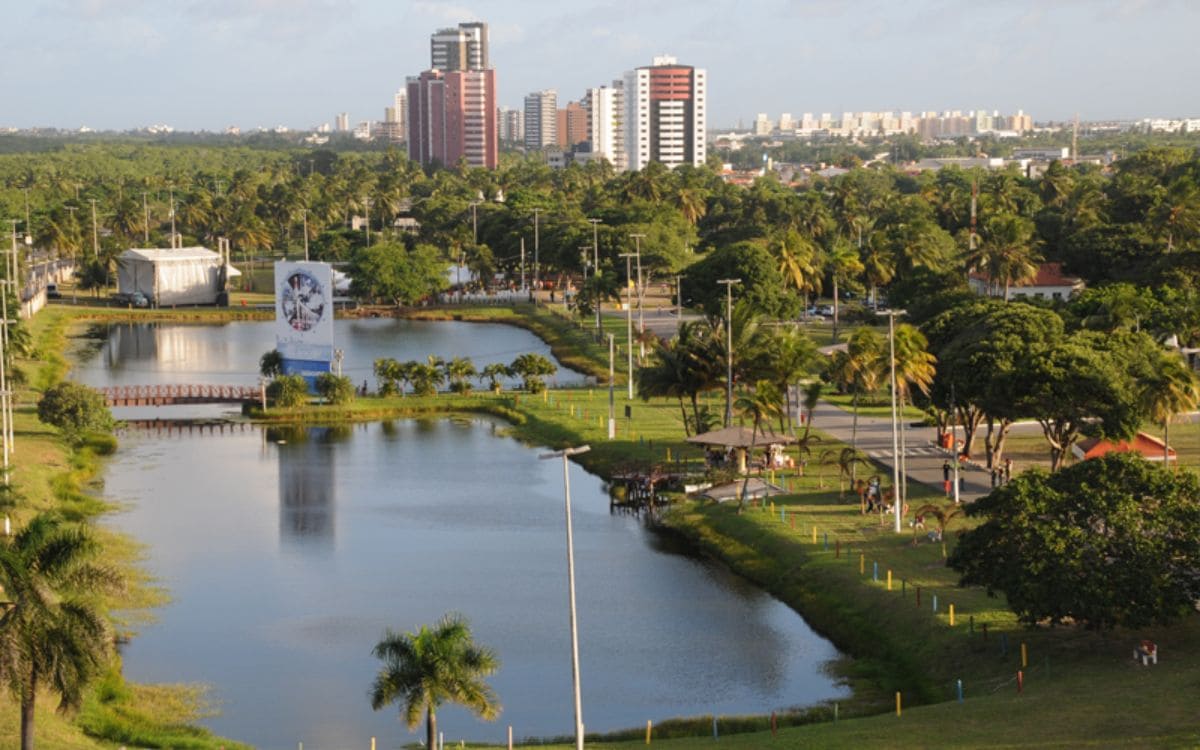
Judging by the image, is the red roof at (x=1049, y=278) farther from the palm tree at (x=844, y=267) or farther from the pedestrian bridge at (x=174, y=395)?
the pedestrian bridge at (x=174, y=395)

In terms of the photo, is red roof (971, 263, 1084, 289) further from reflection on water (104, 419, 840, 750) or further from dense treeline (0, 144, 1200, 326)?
reflection on water (104, 419, 840, 750)

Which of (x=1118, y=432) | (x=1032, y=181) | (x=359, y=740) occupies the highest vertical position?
(x=1032, y=181)

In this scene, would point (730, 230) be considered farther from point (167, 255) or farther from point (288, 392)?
point (288, 392)

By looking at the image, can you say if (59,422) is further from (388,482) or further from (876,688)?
(876,688)

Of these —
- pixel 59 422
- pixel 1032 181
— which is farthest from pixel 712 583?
pixel 1032 181

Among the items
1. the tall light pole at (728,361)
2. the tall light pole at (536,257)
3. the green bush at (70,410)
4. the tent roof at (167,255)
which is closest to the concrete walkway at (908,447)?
the tall light pole at (728,361)
